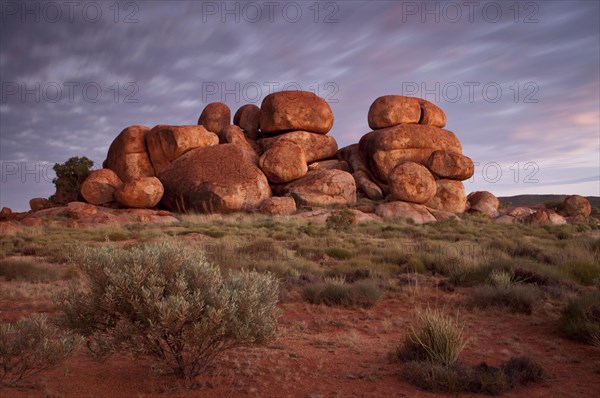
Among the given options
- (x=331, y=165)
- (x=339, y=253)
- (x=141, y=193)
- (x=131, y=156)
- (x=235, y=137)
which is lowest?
(x=339, y=253)

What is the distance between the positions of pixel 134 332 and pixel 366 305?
5.29 m

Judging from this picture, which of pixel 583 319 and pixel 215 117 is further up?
pixel 215 117

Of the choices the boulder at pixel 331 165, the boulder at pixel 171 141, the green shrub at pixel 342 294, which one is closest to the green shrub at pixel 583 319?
the green shrub at pixel 342 294

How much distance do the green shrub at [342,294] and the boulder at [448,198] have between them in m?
24.9

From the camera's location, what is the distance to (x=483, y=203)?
36000 millimetres

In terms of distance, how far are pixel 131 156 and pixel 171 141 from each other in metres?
3.49

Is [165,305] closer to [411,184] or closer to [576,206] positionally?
[411,184]

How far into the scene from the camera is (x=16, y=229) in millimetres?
21953

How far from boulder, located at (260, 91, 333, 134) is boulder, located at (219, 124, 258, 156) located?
1703mm

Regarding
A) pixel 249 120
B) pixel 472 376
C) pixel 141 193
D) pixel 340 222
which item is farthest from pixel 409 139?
pixel 472 376

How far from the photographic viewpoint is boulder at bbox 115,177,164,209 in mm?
29500

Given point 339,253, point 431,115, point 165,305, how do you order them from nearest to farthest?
point 165,305
point 339,253
point 431,115

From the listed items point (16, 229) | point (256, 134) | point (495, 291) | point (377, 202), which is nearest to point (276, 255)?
point (495, 291)

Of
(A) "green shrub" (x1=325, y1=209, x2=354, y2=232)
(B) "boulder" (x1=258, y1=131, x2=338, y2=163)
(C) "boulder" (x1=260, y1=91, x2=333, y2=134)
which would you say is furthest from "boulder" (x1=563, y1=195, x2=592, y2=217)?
(A) "green shrub" (x1=325, y1=209, x2=354, y2=232)
